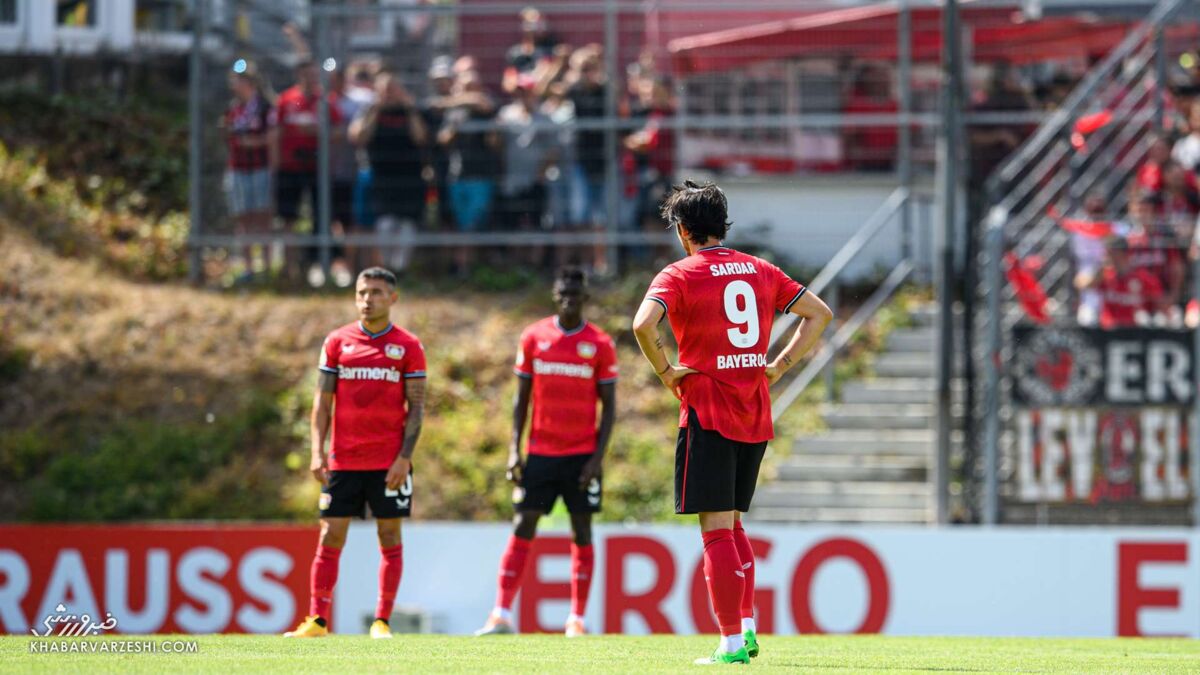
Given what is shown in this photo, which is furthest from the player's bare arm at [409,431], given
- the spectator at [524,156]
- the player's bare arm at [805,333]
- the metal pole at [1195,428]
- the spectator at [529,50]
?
the spectator at [529,50]

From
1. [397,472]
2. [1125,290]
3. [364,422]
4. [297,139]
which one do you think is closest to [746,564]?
[397,472]

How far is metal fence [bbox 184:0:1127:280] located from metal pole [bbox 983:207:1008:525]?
3.58m

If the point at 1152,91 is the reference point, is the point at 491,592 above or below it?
below

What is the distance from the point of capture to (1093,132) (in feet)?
58.5

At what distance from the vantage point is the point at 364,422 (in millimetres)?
10594

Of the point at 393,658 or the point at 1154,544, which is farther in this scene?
the point at 1154,544

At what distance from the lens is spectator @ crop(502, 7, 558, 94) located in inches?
779

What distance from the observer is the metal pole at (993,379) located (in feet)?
51.0

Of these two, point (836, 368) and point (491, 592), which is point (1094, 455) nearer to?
point (836, 368)

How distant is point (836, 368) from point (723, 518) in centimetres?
1045

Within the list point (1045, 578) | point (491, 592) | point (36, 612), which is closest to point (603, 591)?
point (491, 592)

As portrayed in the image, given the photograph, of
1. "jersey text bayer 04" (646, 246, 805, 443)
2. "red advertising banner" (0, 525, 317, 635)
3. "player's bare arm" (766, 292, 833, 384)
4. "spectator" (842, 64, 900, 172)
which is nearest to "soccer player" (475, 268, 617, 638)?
"player's bare arm" (766, 292, 833, 384)

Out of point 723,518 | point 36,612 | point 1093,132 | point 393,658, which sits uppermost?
point 1093,132

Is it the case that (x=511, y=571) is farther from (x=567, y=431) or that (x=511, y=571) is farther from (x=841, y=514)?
(x=841, y=514)
